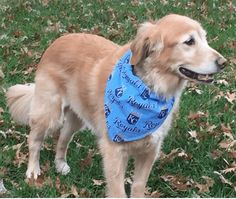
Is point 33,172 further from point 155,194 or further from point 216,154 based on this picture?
point 216,154

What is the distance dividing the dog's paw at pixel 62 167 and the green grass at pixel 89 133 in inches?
2.6

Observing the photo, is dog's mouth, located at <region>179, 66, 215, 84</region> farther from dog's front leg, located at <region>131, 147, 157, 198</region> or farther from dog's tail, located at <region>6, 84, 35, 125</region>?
dog's tail, located at <region>6, 84, 35, 125</region>

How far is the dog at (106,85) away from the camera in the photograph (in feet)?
13.6

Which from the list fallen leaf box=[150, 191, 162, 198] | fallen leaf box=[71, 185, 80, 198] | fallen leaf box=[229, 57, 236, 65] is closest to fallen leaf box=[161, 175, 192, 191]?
fallen leaf box=[150, 191, 162, 198]

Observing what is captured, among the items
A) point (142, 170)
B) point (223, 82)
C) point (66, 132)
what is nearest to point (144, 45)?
point (142, 170)

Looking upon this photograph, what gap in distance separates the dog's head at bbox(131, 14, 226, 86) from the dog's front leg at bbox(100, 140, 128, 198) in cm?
76

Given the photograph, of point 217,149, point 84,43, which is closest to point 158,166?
point 217,149

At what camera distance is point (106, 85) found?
4.57 metres

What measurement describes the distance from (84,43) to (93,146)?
52.5 inches

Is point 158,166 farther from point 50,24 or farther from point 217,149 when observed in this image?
point 50,24

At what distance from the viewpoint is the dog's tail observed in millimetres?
5820

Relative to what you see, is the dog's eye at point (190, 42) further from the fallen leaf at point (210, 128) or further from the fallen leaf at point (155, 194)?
the fallen leaf at point (210, 128)

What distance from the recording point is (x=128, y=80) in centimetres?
438

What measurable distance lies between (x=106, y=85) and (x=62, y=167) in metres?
1.30
